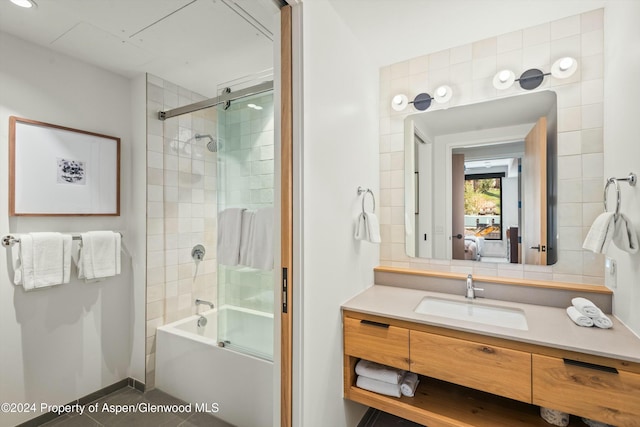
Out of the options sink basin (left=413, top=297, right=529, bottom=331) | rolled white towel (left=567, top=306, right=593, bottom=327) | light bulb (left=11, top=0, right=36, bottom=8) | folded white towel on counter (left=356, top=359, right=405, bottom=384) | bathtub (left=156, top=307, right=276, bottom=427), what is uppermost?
light bulb (left=11, top=0, right=36, bottom=8)

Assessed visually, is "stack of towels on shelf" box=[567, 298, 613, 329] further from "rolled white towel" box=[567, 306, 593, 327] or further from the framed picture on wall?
the framed picture on wall

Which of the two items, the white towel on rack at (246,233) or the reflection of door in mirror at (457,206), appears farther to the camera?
the reflection of door in mirror at (457,206)

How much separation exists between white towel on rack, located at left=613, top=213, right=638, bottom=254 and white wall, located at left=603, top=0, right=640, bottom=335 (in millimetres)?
33

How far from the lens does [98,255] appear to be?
198 cm

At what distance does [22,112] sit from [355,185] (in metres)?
2.00

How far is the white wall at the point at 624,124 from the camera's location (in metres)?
1.14

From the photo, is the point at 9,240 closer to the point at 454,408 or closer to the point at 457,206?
the point at 454,408

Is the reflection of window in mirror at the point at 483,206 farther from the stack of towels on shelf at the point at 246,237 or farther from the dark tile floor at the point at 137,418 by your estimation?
the dark tile floor at the point at 137,418

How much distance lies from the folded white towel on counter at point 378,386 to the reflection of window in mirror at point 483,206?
1.02 m

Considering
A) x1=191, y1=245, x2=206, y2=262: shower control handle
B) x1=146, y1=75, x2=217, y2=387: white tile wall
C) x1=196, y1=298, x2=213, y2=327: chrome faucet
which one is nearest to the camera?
x1=146, y1=75, x2=217, y2=387: white tile wall

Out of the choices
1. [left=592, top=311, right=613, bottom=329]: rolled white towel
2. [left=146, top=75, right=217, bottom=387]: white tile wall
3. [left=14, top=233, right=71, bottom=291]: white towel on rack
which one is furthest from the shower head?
[left=592, top=311, right=613, bottom=329]: rolled white towel

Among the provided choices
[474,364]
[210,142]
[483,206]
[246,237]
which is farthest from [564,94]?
[210,142]

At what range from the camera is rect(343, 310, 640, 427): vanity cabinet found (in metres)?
1.05

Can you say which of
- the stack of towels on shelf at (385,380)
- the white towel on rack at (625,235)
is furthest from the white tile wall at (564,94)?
the stack of towels on shelf at (385,380)
